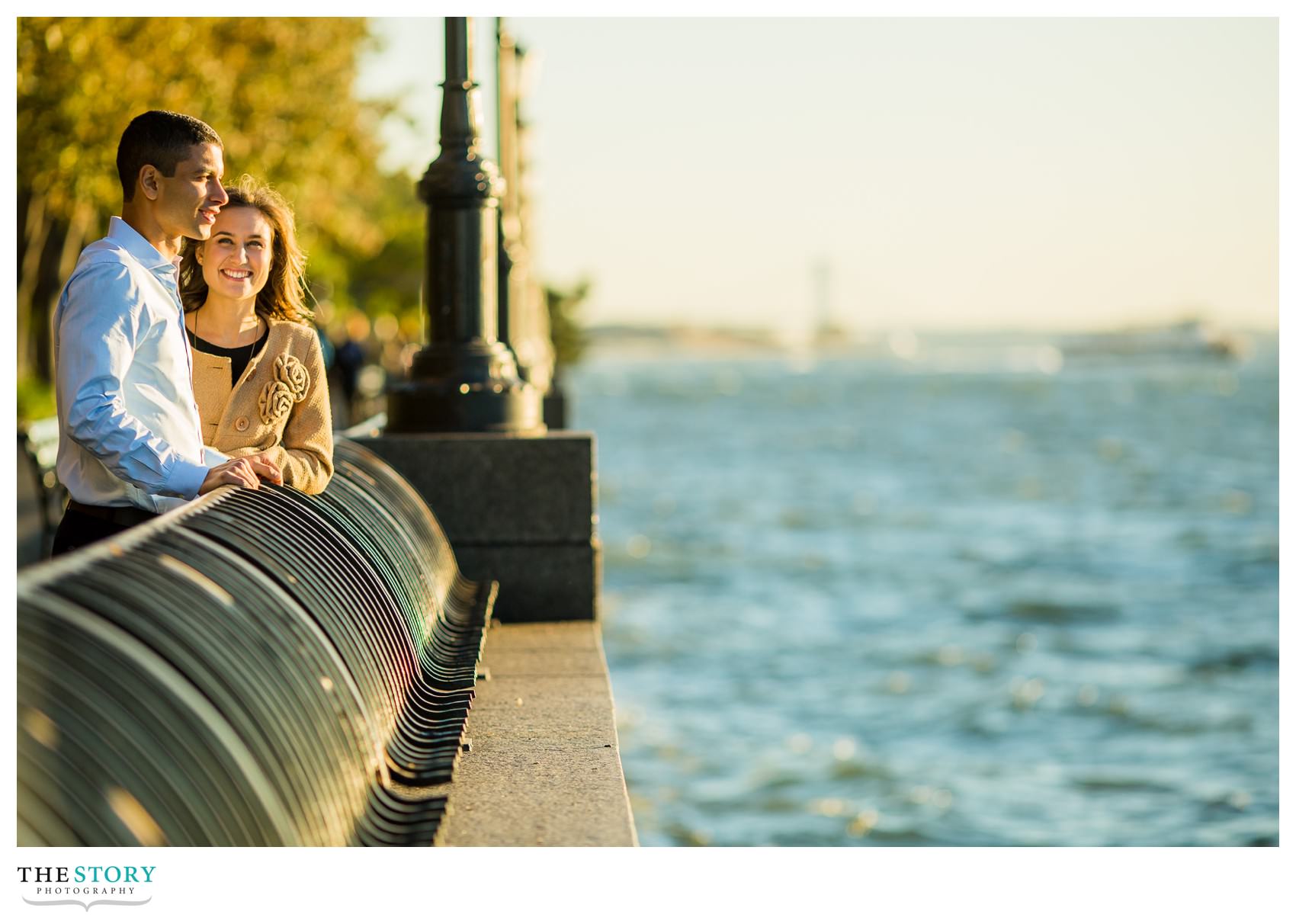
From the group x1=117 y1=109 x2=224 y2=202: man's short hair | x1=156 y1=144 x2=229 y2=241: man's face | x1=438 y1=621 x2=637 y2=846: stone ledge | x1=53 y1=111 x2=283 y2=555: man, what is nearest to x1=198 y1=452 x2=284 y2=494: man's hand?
x1=53 y1=111 x2=283 y2=555: man

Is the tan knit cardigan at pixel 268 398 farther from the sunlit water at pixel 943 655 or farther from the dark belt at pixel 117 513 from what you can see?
the sunlit water at pixel 943 655

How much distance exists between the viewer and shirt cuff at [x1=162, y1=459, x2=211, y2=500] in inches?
162

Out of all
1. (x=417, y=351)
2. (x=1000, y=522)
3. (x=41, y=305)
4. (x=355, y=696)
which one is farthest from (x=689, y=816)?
(x=1000, y=522)

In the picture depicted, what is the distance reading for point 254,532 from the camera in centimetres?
412

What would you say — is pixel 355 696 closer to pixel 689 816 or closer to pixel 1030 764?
pixel 689 816

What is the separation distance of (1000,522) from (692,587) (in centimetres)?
2298

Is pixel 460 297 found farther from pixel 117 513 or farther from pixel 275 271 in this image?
pixel 117 513

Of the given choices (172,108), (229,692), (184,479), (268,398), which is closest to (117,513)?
(184,479)

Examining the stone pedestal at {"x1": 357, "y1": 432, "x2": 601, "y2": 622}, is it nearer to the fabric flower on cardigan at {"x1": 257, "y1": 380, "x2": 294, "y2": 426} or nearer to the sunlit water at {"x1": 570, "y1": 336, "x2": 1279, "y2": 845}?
the fabric flower on cardigan at {"x1": 257, "y1": 380, "x2": 294, "y2": 426}

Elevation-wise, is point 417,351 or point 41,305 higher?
point 41,305
